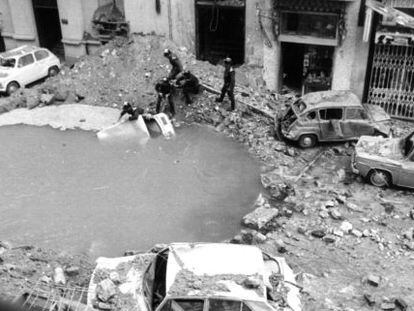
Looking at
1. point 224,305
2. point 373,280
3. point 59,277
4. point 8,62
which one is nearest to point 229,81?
point 373,280

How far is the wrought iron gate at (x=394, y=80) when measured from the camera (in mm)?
15031

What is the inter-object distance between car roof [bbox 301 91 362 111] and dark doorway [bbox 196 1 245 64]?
5.50 meters

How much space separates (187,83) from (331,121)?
4967mm

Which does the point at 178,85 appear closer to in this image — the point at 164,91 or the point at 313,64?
the point at 164,91

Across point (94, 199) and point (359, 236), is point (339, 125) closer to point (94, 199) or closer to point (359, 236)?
point (359, 236)

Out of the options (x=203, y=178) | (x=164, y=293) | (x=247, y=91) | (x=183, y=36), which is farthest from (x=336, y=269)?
(x=183, y=36)

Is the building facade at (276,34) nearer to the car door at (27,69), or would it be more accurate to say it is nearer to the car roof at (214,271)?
the car door at (27,69)

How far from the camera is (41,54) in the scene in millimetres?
19078

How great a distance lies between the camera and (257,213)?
1056cm

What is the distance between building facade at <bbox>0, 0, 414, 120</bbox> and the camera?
599 inches

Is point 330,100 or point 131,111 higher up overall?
point 330,100

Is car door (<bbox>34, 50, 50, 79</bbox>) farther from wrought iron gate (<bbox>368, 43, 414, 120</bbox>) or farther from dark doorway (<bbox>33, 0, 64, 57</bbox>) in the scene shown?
wrought iron gate (<bbox>368, 43, 414, 120</bbox>)

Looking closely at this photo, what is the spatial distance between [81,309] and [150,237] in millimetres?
3610

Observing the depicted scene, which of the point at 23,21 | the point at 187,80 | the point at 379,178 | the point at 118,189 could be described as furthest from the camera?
the point at 23,21
